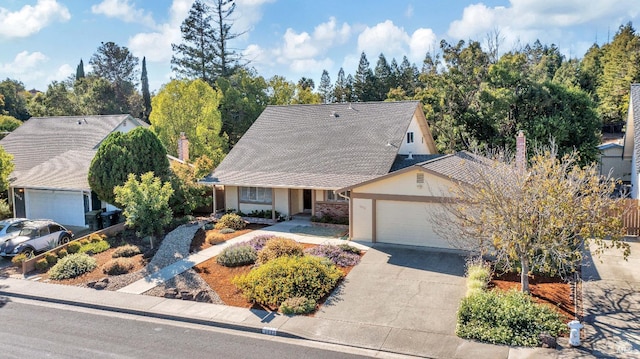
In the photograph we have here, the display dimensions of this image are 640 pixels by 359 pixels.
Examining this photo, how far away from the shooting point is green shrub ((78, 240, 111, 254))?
19.3 m

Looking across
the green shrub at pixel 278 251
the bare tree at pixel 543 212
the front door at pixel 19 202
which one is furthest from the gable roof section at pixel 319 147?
the front door at pixel 19 202

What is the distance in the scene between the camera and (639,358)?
9648mm

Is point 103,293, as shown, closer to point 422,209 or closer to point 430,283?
point 430,283

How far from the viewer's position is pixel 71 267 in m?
16.9

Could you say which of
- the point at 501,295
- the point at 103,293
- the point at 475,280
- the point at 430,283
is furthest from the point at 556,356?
the point at 103,293

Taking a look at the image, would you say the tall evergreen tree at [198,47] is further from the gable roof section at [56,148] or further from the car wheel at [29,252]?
the car wheel at [29,252]

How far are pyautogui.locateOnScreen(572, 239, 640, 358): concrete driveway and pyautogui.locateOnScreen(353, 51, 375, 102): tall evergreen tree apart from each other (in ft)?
160

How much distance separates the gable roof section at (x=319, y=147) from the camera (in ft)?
75.9

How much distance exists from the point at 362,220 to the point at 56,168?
1812 cm

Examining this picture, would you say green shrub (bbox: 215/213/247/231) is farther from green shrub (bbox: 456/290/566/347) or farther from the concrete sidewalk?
green shrub (bbox: 456/290/566/347)

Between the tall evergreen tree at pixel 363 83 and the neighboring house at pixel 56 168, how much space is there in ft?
118

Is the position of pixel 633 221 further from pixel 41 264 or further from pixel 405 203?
pixel 41 264

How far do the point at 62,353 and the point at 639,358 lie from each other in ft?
41.6

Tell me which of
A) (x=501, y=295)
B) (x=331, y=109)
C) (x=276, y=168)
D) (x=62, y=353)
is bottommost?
(x=62, y=353)
